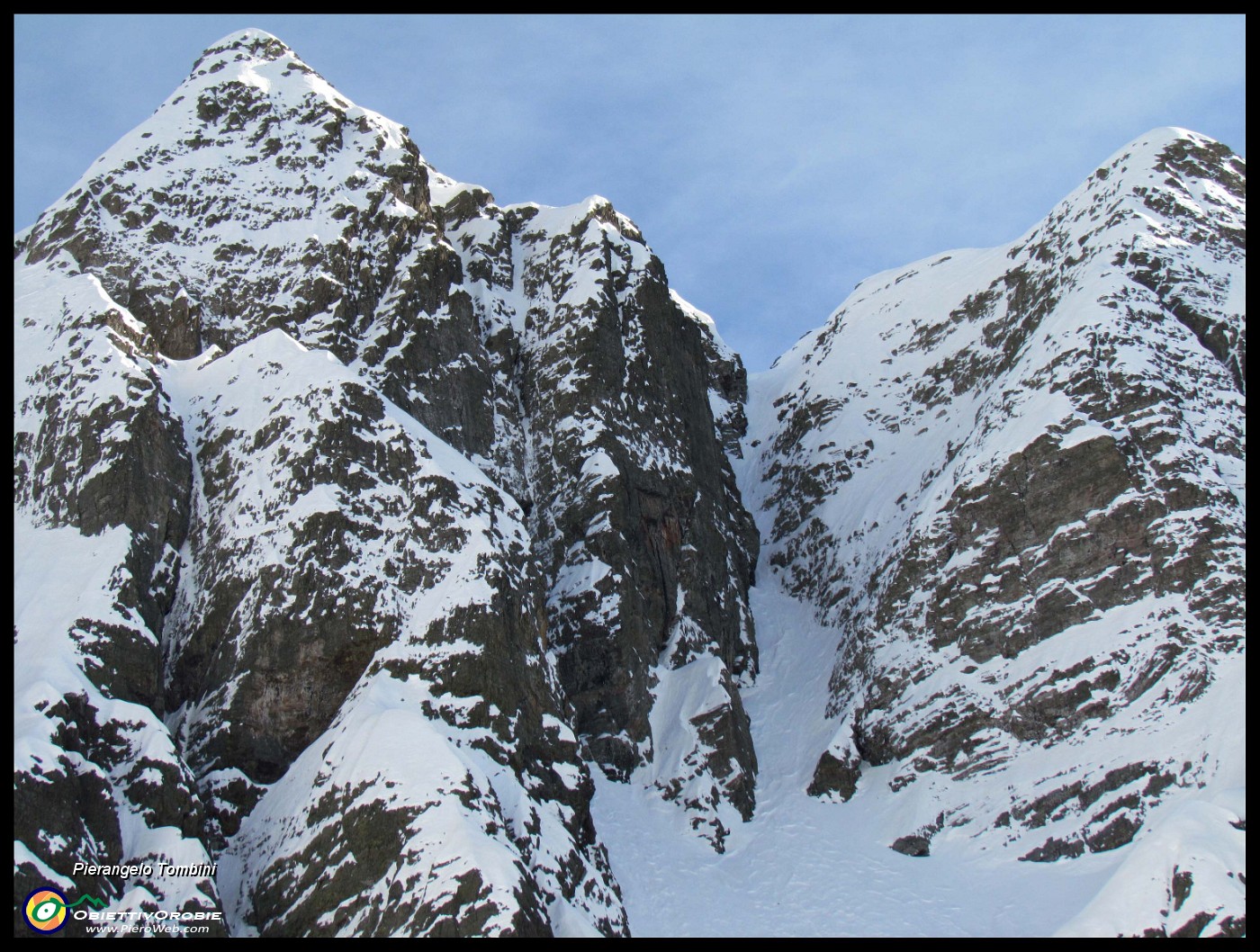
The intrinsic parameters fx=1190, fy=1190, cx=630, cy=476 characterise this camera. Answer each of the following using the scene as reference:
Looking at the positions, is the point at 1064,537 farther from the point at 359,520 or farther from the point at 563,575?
the point at 359,520

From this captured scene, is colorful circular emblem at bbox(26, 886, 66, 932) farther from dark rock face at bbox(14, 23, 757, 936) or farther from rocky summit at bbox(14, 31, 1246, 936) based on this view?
dark rock face at bbox(14, 23, 757, 936)

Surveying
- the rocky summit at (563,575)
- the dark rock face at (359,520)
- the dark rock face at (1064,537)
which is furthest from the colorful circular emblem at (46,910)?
the dark rock face at (1064,537)

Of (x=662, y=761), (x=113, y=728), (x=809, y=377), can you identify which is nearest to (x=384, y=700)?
A: (x=113, y=728)

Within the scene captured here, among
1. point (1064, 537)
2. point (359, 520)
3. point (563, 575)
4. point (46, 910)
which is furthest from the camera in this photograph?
point (563, 575)

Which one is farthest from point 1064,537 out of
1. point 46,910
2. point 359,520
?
point 46,910

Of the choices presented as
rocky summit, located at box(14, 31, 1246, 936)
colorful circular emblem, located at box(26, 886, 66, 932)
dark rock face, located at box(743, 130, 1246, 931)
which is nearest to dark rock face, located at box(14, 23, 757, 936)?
rocky summit, located at box(14, 31, 1246, 936)

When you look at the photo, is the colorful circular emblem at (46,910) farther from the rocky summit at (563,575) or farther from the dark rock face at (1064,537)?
the dark rock face at (1064,537)

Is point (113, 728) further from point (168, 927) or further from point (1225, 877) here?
point (1225, 877)
